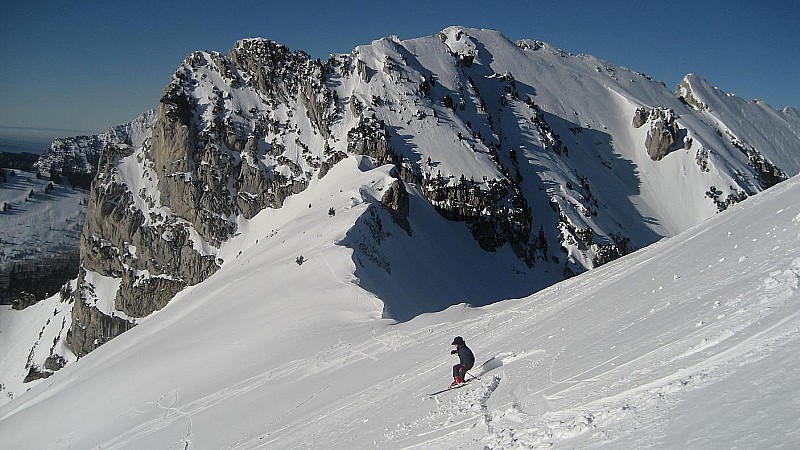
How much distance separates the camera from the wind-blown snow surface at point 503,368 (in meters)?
6.41

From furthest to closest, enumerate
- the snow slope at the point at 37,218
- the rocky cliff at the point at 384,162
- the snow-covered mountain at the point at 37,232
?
1. the snow slope at the point at 37,218
2. the snow-covered mountain at the point at 37,232
3. the rocky cliff at the point at 384,162

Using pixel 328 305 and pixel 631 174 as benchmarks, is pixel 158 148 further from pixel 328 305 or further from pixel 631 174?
pixel 631 174

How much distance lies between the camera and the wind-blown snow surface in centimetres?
641

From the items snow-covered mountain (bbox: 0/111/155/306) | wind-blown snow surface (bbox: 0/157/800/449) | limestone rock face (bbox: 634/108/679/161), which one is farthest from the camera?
snow-covered mountain (bbox: 0/111/155/306)

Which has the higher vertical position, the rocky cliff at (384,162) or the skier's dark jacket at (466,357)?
the rocky cliff at (384,162)

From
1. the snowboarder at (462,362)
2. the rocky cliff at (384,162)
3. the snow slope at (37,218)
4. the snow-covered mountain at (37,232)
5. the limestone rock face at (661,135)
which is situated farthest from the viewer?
the snow slope at (37,218)

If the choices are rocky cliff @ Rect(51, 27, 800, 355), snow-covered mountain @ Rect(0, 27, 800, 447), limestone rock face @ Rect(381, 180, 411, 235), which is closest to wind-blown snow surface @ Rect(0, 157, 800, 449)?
snow-covered mountain @ Rect(0, 27, 800, 447)

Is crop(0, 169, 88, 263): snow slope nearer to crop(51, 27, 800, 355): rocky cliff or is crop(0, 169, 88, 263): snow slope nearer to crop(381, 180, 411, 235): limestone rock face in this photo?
crop(51, 27, 800, 355): rocky cliff

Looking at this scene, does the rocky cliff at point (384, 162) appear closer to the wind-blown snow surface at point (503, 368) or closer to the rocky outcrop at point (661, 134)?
the rocky outcrop at point (661, 134)

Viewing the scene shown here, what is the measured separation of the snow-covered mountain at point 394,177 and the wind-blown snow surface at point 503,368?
47.0 feet

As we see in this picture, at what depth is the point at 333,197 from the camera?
172ft

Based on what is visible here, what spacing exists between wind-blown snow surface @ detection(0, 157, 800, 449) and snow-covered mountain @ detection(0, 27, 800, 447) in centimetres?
1432

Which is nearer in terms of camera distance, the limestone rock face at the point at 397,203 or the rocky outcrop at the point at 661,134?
the limestone rock face at the point at 397,203

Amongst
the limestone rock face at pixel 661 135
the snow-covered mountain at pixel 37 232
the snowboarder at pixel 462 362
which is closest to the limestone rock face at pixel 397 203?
the snowboarder at pixel 462 362
